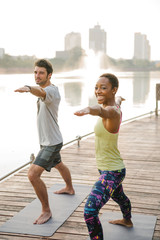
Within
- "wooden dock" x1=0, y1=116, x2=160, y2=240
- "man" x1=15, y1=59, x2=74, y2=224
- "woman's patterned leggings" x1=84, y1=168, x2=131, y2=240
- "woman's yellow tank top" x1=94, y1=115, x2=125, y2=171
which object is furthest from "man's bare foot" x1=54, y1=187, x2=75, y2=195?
"woman's yellow tank top" x1=94, y1=115, x2=125, y2=171

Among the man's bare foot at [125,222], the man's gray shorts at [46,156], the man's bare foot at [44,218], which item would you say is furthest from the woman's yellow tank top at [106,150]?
the man's bare foot at [44,218]

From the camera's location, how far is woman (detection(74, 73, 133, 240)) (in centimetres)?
307

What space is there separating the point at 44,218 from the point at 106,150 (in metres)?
1.25

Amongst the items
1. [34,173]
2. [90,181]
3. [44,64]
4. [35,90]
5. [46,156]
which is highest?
[44,64]

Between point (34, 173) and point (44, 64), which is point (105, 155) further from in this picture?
point (44, 64)

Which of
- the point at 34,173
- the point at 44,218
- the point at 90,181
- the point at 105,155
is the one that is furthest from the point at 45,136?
the point at 90,181

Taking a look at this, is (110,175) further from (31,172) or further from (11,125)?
(11,125)

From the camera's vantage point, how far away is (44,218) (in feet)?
13.3

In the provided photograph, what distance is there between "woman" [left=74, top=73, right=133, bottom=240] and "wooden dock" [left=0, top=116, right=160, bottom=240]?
0.75 meters

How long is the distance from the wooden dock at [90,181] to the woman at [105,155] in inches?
29.5

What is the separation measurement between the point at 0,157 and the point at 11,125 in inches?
359

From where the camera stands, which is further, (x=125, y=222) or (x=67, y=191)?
(x=67, y=191)

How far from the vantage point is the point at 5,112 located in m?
26.5

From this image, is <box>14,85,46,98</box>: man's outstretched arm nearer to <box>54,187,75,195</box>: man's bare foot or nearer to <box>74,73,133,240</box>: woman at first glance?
<box>74,73,133,240</box>: woman
